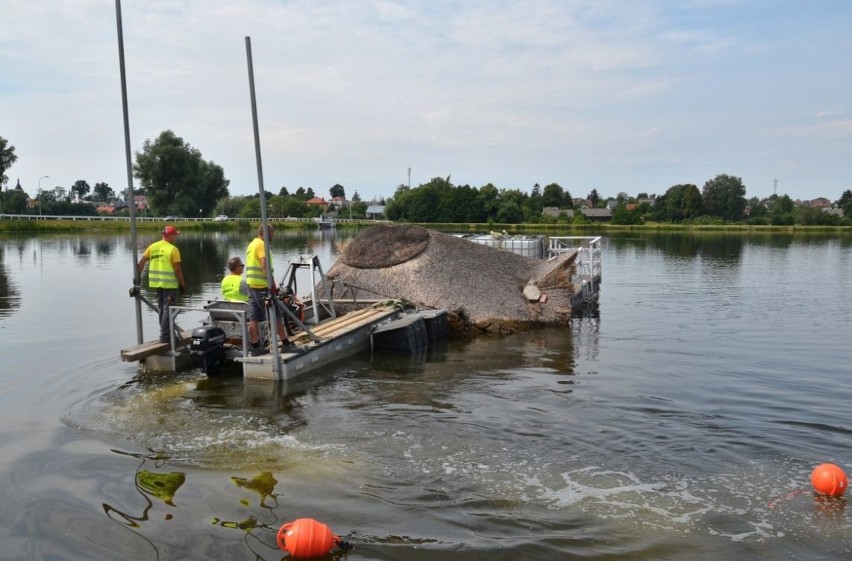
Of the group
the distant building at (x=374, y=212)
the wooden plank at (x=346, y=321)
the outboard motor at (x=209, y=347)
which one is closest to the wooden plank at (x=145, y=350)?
the outboard motor at (x=209, y=347)

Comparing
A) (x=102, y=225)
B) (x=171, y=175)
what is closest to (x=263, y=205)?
(x=102, y=225)

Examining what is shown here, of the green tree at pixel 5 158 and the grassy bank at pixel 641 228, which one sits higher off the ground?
the green tree at pixel 5 158

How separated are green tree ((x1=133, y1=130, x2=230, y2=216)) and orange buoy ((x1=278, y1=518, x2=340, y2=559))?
308 ft

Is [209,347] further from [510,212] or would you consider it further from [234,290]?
[510,212]

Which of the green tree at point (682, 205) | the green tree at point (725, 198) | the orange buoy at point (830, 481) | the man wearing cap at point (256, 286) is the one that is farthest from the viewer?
the green tree at point (725, 198)

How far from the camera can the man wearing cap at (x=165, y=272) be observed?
497 inches

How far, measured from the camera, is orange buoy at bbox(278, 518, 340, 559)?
6152 mm

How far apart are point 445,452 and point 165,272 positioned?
6.52 metres

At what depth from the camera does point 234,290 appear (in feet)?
44.7

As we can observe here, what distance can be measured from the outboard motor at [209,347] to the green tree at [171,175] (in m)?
87.1

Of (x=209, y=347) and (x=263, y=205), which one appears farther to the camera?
(x=209, y=347)

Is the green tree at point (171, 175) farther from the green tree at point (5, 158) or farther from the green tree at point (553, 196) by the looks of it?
the green tree at point (553, 196)

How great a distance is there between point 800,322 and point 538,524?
17.9 metres

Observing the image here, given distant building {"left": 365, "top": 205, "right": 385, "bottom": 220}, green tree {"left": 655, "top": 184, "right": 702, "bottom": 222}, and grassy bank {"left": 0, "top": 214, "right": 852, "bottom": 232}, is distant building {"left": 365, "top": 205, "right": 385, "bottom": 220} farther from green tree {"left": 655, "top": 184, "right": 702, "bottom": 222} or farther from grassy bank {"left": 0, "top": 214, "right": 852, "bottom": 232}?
green tree {"left": 655, "top": 184, "right": 702, "bottom": 222}
